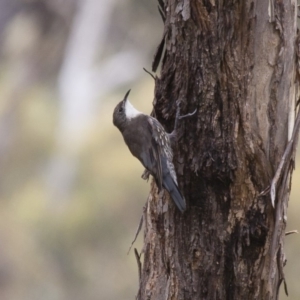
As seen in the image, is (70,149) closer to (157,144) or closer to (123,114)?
(123,114)

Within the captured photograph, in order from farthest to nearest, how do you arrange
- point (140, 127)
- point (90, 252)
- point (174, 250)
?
point (90, 252) < point (140, 127) < point (174, 250)

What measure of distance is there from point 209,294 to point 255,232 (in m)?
0.30

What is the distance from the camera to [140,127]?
8.25 feet

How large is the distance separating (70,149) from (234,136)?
3258 mm

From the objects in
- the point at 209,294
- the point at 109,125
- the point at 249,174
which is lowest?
the point at 209,294

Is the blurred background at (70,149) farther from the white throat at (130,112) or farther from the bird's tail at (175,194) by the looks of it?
the bird's tail at (175,194)

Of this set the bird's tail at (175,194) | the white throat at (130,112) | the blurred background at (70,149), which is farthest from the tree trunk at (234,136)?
the blurred background at (70,149)

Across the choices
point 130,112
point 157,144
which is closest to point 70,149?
point 130,112

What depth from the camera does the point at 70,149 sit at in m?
5.07

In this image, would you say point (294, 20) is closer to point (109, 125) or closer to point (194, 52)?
point (194, 52)

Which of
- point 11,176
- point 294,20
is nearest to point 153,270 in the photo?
point 294,20

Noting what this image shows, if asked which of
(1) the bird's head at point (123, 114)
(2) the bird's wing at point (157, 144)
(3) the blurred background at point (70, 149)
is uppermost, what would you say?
(3) the blurred background at point (70, 149)

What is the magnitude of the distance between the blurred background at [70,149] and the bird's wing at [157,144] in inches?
89.3

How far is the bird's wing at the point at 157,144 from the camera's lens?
2.19 m
